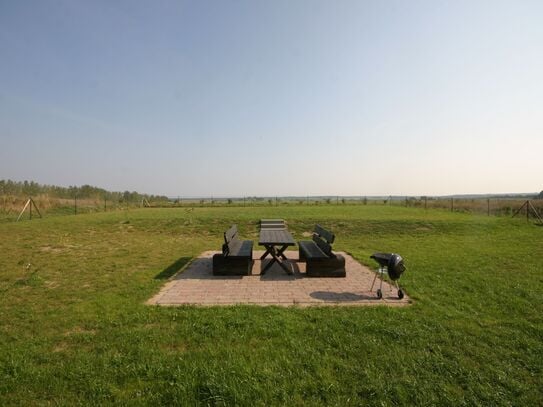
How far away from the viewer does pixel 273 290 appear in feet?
18.0

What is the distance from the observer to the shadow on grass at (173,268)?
649 cm

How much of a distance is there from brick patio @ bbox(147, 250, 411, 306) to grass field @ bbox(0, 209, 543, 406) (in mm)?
339

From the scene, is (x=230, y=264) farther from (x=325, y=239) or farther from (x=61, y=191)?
(x=61, y=191)

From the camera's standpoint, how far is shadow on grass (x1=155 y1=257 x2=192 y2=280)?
6.49 metres

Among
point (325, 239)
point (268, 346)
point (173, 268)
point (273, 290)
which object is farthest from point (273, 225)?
point (268, 346)

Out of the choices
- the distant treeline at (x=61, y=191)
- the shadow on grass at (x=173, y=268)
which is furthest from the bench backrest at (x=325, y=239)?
the distant treeline at (x=61, y=191)

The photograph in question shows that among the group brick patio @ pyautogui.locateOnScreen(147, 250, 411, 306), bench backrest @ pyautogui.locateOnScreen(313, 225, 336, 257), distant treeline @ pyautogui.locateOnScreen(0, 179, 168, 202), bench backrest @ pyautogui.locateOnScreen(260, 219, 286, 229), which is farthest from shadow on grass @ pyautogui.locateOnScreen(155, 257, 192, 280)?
distant treeline @ pyautogui.locateOnScreen(0, 179, 168, 202)

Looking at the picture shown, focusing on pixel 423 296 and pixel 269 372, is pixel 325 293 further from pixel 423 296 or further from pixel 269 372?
pixel 269 372

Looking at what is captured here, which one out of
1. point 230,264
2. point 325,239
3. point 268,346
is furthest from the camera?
point 325,239

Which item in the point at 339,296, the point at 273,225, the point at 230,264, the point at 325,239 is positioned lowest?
Result: the point at 339,296

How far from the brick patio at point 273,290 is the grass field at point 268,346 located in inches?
13.4

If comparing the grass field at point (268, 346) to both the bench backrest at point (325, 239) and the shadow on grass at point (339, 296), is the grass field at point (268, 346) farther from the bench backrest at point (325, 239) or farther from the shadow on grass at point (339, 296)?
the bench backrest at point (325, 239)

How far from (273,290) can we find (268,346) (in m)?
2.14

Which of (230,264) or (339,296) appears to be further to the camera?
(230,264)
